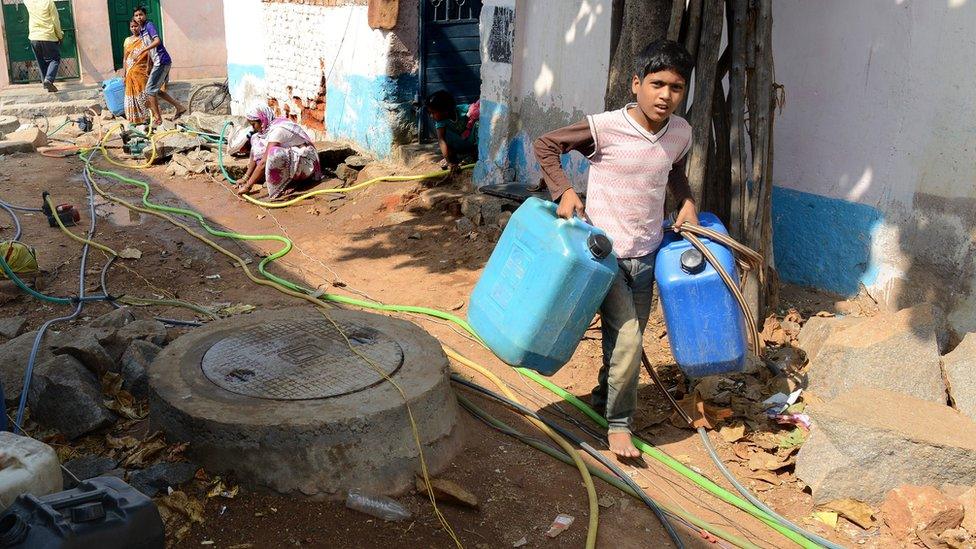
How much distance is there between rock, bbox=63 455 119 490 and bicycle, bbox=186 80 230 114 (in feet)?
34.9

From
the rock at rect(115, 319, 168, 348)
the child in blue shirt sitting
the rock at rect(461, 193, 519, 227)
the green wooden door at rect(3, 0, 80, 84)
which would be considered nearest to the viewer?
the rock at rect(115, 319, 168, 348)

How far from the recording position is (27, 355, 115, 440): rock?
377cm

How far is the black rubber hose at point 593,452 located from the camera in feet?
11.2

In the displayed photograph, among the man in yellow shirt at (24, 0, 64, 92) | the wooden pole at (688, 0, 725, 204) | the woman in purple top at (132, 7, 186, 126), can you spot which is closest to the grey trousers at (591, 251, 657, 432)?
the wooden pole at (688, 0, 725, 204)

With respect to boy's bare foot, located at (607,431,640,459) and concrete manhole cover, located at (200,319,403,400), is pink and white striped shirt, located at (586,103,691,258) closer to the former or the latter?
boy's bare foot, located at (607,431,640,459)

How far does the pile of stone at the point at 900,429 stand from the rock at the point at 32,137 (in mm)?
10038

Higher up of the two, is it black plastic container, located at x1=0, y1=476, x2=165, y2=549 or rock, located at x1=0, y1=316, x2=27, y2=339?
black plastic container, located at x1=0, y1=476, x2=165, y2=549

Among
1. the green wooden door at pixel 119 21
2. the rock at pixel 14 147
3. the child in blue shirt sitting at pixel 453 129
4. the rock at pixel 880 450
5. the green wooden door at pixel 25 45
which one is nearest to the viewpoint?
the rock at pixel 880 450

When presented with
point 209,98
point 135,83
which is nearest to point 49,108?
point 135,83

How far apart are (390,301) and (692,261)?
2.78 meters

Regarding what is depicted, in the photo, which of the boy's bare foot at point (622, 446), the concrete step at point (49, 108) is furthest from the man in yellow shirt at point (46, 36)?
the boy's bare foot at point (622, 446)

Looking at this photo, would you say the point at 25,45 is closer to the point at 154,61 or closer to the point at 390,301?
the point at 154,61

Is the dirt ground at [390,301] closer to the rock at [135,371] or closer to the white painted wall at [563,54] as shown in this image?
the rock at [135,371]

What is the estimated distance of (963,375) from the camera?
4039 millimetres
